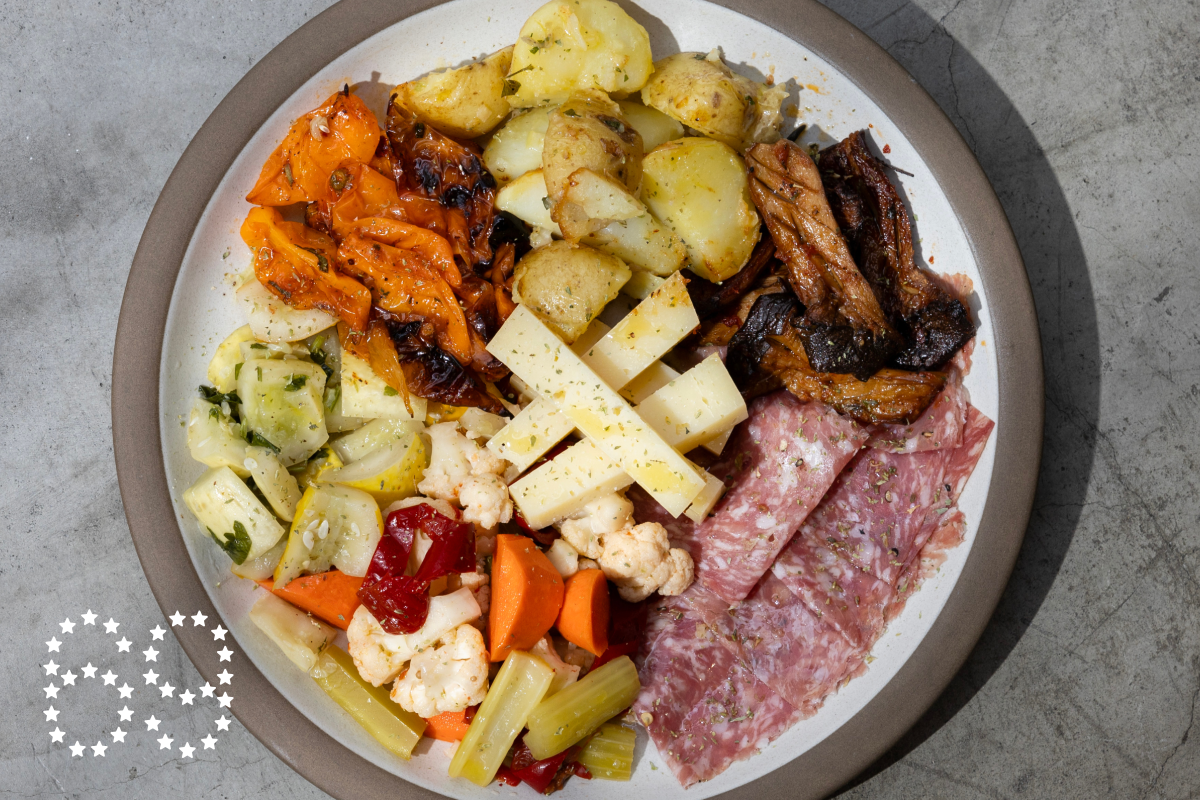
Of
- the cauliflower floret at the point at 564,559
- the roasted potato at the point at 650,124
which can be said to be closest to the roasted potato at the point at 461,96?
the roasted potato at the point at 650,124

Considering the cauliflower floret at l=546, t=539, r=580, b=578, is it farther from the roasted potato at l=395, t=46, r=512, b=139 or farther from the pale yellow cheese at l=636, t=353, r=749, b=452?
the roasted potato at l=395, t=46, r=512, b=139

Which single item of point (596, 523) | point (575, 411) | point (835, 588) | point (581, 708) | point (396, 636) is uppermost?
point (835, 588)

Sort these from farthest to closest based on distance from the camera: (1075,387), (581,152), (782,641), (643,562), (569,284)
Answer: (1075,387) → (782,641) → (643,562) → (569,284) → (581,152)

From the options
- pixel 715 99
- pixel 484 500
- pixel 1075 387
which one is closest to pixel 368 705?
pixel 484 500

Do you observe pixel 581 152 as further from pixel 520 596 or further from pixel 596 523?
pixel 520 596

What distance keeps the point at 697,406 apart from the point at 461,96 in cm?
131

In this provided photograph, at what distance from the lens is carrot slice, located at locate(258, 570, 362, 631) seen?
2.38 metres

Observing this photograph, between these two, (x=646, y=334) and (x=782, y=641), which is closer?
(x=646, y=334)

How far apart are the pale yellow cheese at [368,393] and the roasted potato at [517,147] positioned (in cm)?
80

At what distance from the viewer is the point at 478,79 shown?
7.70 feet

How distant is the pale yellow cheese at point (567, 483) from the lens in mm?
2307

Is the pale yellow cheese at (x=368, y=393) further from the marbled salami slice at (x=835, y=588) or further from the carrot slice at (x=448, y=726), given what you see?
the marbled salami slice at (x=835, y=588)

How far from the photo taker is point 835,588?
2412mm

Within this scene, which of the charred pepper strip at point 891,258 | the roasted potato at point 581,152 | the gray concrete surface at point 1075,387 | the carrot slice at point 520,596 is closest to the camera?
the roasted potato at point 581,152
